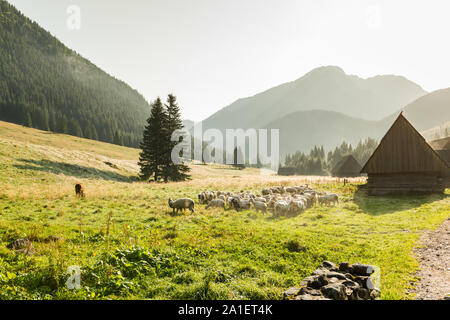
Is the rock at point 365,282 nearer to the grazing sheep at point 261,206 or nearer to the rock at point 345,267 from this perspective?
the rock at point 345,267

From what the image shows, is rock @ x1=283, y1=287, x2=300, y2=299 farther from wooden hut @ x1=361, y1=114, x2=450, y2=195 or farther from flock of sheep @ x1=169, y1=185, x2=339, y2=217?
wooden hut @ x1=361, y1=114, x2=450, y2=195

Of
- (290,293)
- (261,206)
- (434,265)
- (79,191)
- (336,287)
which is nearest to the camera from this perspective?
(336,287)

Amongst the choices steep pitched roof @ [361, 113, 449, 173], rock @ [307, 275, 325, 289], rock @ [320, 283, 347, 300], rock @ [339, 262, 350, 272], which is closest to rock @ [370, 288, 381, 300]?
rock @ [320, 283, 347, 300]

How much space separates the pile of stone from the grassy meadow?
0.43 m

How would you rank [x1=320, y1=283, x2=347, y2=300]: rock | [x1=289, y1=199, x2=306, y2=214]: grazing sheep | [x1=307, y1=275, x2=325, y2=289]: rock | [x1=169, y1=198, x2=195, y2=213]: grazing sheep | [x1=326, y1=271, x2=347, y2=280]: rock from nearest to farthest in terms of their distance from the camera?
[x1=320, y1=283, x2=347, y2=300]: rock
[x1=307, y1=275, x2=325, y2=289]: rock
[x1=326, y1=271, x2=347, y2=280]: rock
[x1=169, y1=198, x2=195, y2=213]: grazing sheep
[x1=289, y1=199, x2=306, y2=214]: grazing sheep

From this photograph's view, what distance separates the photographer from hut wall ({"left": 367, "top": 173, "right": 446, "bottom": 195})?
83.5ft

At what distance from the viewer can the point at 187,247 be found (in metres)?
8.99

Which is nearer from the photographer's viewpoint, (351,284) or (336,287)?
(336,287)

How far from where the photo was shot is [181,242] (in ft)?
31.4

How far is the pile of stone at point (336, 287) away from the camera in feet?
17.7

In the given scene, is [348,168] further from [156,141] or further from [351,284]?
[351,284]

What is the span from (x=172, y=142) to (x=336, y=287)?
39.1 metres

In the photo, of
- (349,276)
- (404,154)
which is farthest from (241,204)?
(404,154)
